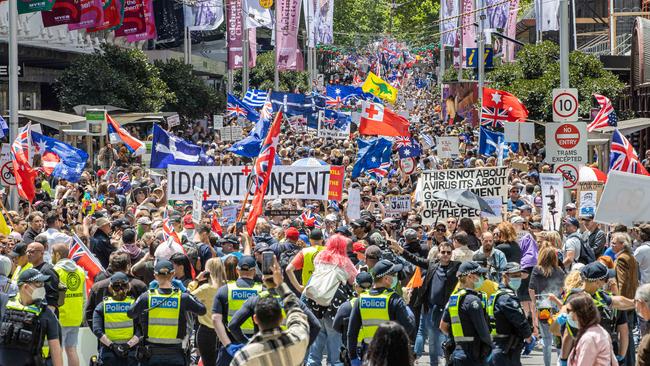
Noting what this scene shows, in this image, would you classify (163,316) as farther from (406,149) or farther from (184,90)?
(184,90)

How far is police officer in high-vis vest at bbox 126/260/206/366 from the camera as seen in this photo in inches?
378

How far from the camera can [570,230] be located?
14000mm

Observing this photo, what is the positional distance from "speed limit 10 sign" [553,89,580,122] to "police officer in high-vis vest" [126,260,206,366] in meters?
9.06

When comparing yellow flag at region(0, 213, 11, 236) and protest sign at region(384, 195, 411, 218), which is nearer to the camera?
yellow flag at region(0, 213, 11, 236)

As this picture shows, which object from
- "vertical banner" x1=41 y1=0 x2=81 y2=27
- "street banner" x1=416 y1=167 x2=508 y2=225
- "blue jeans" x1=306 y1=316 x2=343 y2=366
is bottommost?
"blue jeans" x1=306 y1=316 x2=343 y2=366

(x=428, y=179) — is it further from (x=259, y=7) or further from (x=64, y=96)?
(x=259, y=7)

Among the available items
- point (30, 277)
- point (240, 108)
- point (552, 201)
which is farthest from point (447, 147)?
point (30, 277)

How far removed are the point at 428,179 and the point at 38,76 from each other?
3057 cm

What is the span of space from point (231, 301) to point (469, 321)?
6.10 feet

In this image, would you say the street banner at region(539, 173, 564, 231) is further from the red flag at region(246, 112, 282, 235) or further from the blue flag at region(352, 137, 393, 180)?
the blue flag at region(352, 137, 393, 180)

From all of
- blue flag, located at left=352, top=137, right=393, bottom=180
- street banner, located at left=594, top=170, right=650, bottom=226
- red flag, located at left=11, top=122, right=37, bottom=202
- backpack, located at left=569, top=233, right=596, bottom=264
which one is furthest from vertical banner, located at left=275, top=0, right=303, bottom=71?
street banner, located at left=594, top=170, right=650, bottom=226

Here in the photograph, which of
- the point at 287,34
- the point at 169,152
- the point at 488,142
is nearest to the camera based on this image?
the point at 169,152

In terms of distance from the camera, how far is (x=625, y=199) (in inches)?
516

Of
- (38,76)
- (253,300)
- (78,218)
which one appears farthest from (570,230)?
(38,76)
